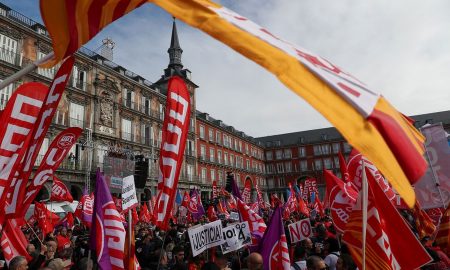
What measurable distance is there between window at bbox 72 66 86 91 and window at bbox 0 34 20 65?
15.0ft

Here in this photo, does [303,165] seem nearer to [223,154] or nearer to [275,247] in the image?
[223,154]

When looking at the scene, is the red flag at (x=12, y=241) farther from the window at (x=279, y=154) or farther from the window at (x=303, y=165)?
the window at (x=279, y=154)

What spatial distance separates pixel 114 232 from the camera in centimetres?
460

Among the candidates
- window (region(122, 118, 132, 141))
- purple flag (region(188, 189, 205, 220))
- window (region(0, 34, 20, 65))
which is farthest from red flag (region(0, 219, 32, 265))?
window (region(122, 118, 132, 141))

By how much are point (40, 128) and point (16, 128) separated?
0.63 meters

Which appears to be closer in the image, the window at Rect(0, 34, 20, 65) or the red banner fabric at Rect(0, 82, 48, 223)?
the red banner fabric at Rect(0, 82, 48, 223)

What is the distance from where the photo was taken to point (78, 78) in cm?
2722

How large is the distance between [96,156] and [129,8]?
26846mm

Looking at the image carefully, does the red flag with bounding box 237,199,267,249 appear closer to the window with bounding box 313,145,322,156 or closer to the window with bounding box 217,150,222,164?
the window with bounding box 217,150,222,164

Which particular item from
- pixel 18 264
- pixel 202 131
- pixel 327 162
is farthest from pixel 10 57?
pixel 327 162

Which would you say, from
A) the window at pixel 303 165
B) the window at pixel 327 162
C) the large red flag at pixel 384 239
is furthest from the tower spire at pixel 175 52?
the large red flag at pixel 384 239

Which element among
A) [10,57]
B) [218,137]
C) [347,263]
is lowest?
[347,263]

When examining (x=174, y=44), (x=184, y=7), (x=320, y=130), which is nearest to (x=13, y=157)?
(x=184, y=7)

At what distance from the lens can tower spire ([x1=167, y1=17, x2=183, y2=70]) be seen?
142ft
